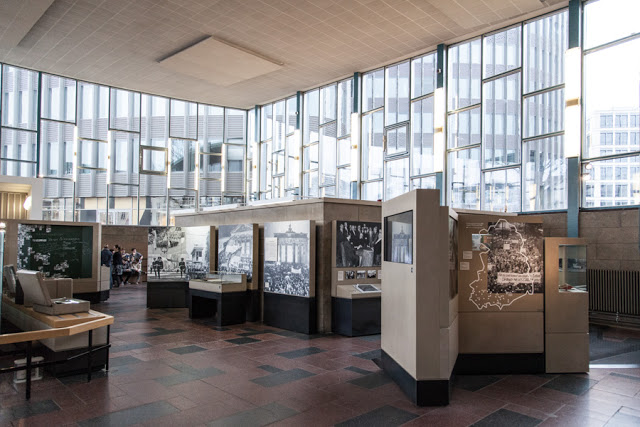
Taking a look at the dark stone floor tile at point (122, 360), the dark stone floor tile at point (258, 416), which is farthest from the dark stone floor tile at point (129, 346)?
the dark stone floor tile at point (258, 416)

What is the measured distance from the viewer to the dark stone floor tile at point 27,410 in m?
4.24

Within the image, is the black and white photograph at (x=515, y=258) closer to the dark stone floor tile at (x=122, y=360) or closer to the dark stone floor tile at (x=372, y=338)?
the dark stone floor tile at (x=372, y=338)

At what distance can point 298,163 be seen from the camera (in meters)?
18.4

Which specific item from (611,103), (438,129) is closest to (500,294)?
(611,103)

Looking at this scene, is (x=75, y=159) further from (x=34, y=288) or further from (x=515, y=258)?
(x=515, y=258)

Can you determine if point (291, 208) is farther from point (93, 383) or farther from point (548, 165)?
point (548, 165)

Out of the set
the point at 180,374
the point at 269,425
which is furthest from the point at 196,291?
the point at 269,425

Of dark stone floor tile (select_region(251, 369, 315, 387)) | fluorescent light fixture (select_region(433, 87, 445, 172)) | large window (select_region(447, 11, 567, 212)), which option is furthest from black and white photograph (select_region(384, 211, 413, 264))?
fluorescent light fixture (select_region(433, 87, 445, 172))

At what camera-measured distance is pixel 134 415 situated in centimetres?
433

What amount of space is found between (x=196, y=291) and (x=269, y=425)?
5924mm

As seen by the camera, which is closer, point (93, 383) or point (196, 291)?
point (93, 383)

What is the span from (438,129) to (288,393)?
408 inches

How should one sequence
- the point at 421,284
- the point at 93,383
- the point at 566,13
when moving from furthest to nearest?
the point at 566,13, the point at 93,383, the point at 421,284

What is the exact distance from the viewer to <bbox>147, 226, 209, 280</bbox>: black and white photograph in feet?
36.6
